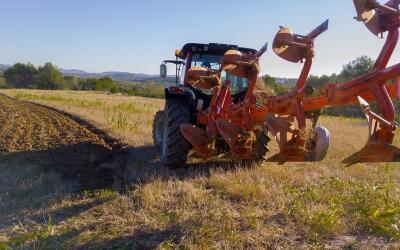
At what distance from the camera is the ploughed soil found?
680cm

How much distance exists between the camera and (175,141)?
21.4 ft

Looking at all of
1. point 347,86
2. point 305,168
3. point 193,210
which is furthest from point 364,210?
point 305,168

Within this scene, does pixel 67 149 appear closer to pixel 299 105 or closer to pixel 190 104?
pixel 190 104

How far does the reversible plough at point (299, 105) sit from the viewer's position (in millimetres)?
3512

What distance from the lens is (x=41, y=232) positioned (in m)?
4.25

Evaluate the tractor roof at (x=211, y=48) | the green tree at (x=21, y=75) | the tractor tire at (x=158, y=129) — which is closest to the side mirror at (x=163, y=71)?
A: the tractor tire at (x=158, y=129)

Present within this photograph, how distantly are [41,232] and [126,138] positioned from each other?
5.64 metres

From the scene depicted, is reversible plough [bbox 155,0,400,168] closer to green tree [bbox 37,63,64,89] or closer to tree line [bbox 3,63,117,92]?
tree line [bbox 3,63,117,92]

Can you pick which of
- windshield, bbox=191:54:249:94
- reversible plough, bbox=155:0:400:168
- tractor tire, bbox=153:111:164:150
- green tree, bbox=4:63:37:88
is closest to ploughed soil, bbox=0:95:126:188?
tractor tire, bbox=153:111:164:150

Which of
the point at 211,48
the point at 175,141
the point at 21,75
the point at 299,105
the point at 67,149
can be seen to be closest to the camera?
the point at 299,105

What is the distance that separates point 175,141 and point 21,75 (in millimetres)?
66090

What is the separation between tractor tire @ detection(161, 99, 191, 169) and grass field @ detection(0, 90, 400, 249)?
0.19 m

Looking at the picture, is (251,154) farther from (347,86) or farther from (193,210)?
(347,86)

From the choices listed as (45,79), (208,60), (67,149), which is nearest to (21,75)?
(45,79)
